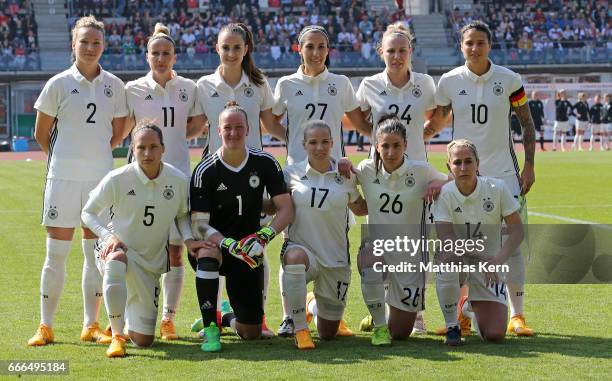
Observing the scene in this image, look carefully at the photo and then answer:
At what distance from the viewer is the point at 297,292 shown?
594cm

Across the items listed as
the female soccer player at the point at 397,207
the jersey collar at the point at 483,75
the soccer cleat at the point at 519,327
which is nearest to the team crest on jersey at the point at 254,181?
the female soccer player at the point at 397,207

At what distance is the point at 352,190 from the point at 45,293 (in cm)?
202

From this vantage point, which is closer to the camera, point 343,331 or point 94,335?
point 94,335

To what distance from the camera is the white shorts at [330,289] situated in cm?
621

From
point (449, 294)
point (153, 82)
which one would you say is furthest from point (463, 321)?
point (153, 82)

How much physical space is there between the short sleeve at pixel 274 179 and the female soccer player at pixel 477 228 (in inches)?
37.4

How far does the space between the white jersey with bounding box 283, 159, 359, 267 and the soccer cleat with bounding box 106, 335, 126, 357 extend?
1220mm

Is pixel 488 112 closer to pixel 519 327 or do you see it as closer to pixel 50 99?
pixel 519 327

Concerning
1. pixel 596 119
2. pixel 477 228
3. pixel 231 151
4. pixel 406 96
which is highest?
pixel 406 96

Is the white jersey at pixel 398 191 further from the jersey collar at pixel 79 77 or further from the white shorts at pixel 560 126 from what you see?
the white shorts at pixel 560 126

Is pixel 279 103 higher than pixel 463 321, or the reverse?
pixel 279 103

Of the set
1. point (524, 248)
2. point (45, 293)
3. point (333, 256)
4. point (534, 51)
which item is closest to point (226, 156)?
point (333, 256)

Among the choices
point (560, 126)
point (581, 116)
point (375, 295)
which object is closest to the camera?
point (375, 295)

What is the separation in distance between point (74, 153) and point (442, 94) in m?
2.42
